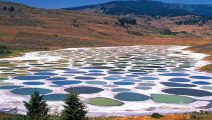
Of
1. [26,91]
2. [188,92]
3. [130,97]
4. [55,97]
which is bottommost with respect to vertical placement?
[188,92]

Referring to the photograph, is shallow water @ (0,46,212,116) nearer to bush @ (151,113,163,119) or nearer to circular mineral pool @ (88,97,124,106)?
circular mineral pool @ (88,97,124,106)

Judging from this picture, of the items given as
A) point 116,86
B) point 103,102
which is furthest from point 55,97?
point 116,86

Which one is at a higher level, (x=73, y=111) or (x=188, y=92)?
(x=73, y=111)

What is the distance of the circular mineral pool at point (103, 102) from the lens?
41.2 meters

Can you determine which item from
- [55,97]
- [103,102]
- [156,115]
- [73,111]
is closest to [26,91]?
[55,97]

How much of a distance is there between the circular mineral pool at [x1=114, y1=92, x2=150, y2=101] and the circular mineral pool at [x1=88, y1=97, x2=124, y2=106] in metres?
1.63

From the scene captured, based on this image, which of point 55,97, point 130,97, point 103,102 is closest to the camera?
point 103,102

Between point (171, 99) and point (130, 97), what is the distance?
5.06 meters

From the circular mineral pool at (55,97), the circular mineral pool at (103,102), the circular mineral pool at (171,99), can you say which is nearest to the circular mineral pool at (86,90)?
the circular mineral pool at (55,97)

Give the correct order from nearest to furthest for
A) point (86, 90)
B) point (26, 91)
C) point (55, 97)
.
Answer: point (55, 97), point (26, 91), point (86, 90)

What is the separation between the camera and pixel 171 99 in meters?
44.2

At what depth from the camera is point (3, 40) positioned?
13312cm

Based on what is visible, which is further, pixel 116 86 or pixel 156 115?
pixel 116 86

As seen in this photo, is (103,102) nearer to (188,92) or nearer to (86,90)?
(86,90)
